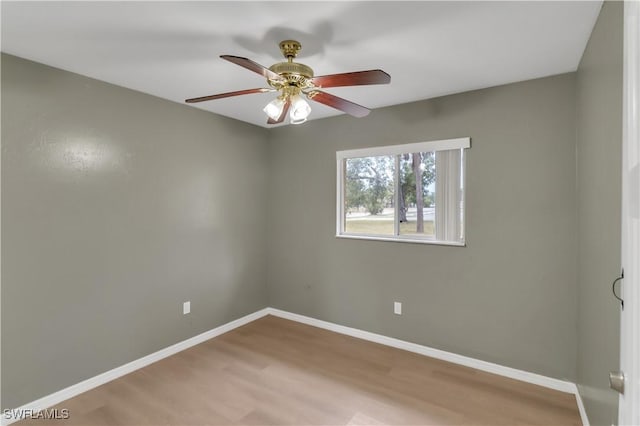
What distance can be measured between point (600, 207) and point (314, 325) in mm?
2992

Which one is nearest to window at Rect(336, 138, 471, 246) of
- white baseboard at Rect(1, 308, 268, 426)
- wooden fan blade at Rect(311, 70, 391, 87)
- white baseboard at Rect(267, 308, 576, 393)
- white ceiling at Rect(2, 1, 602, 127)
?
white ceiling at Rect(2, 1, 602, 127)

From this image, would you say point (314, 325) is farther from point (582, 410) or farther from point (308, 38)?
point (308, 38)

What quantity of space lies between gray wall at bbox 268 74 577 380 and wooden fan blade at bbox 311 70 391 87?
5.15 feet

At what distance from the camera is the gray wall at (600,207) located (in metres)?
1.40

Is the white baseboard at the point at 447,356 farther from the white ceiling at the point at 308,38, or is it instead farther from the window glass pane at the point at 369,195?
the white ceiling at the point at 308,38

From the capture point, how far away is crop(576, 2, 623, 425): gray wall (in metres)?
1.40

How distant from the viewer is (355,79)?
67.9 inches

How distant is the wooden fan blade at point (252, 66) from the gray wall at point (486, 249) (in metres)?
1.81

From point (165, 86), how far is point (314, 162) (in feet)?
5.70

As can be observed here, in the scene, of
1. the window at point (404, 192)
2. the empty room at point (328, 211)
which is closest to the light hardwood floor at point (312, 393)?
the empty room at point (328, 211)

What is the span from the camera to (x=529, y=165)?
2.64 meters

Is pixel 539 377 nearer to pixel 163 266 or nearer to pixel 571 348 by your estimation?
pixel 571 348

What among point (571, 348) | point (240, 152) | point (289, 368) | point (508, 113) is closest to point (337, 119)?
point (240, 152)

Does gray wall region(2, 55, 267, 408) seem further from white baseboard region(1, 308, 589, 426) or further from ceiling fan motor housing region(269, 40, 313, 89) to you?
ceiling fan motor housing region(269, 40, 313, 89)
